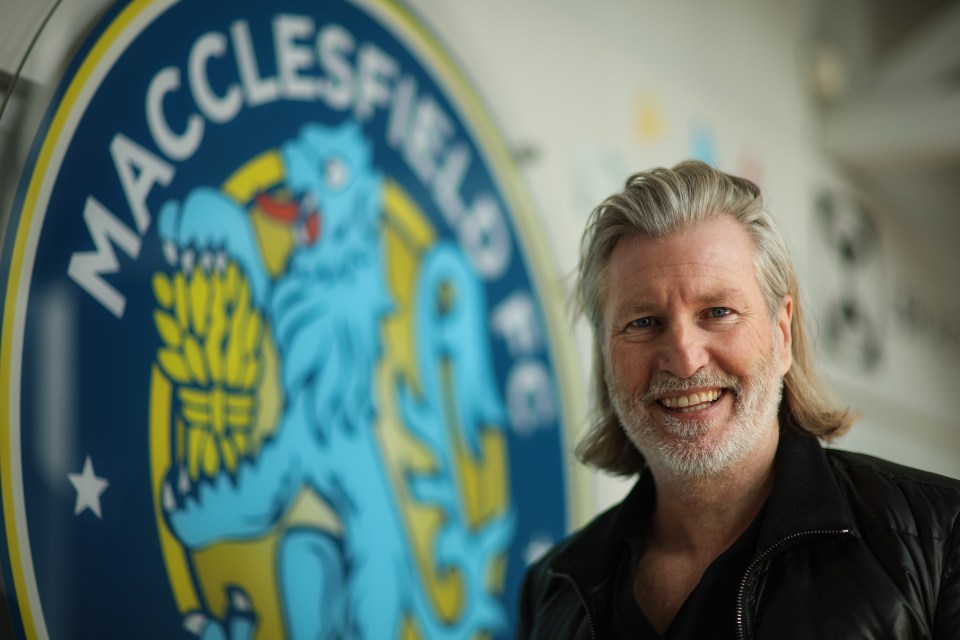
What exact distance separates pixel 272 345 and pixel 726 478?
29.3 inches

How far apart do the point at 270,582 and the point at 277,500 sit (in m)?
0.13

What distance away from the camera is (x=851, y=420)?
60.7 inches

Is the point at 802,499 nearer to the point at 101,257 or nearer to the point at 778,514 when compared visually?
the point at 778,514

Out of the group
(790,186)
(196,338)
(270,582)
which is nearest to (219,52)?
(196,338)

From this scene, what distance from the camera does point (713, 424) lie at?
141 centimetres

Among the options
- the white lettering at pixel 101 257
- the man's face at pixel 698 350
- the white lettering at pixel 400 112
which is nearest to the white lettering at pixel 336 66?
the white lettering at pixel 400 112

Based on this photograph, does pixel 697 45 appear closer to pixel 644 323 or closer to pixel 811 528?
pixel 644 323

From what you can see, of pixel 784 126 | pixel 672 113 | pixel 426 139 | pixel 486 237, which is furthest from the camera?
pixel 784 126

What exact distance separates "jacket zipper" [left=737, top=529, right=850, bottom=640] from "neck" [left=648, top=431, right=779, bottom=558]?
0.14 m

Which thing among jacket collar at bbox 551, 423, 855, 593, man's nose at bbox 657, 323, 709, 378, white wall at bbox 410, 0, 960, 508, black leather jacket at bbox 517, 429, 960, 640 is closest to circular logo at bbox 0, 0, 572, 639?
white wall at bbox 410, 0, 960, 508

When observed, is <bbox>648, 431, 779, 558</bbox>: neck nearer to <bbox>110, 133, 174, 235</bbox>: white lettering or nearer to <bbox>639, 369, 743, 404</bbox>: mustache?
<bbox>639, 369, 743, 404</bbox>: mustache

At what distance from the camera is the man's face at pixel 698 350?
1.41m

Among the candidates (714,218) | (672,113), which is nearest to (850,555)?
(714,218)

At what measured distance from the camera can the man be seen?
1.26 metres
